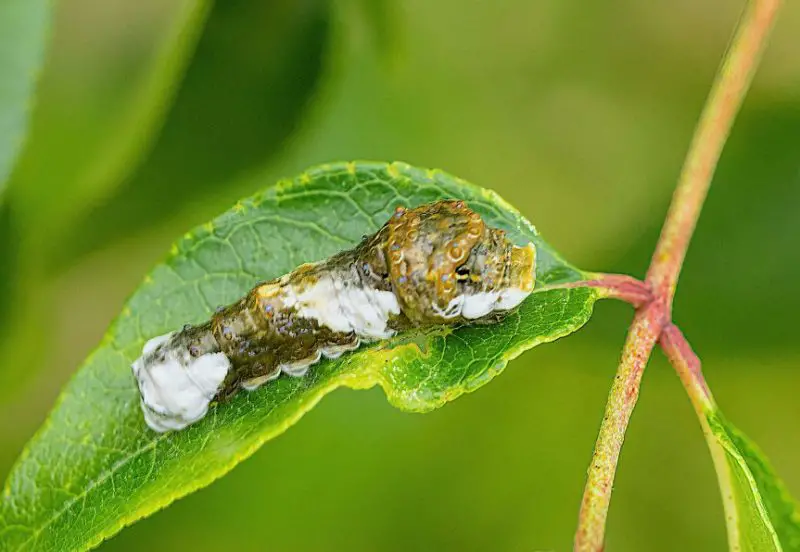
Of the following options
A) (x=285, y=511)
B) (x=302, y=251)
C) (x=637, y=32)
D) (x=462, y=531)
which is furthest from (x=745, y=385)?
(x=302, y=251)

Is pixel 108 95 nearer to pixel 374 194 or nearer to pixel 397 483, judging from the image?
pixel 374 194

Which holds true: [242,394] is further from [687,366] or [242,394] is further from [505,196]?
[505,196]

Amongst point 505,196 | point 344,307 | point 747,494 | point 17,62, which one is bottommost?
point 747,494

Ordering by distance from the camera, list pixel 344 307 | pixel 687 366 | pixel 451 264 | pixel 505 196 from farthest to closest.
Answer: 1. pixel 505 196
2. pixel 344 307
3. pixel 451 264
4. pixel 687 366

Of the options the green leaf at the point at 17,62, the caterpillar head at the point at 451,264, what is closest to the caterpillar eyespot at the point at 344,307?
the caterpillar head at the point at 451,264

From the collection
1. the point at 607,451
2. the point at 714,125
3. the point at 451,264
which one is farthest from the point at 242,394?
the point at 714,125

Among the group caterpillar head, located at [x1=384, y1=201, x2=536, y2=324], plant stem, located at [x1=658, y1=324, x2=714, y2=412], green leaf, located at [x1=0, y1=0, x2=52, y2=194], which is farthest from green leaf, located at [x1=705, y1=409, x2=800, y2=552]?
green leaf, located at [x1=0, y1=0, x2=52, y2=194]
